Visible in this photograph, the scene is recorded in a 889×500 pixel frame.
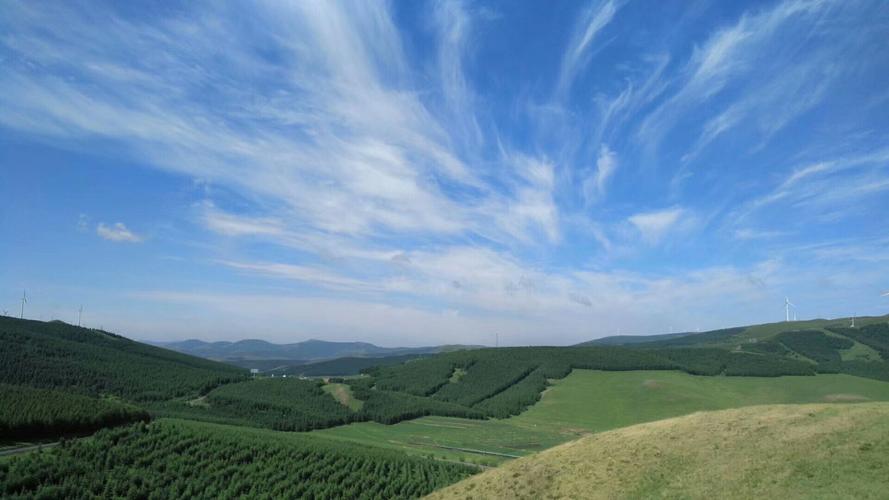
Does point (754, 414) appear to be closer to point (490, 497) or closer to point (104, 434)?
point (490, 497)

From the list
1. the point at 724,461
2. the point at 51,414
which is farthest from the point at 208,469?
the point at 724,461

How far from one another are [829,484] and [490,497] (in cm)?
2817

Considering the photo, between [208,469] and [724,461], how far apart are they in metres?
101

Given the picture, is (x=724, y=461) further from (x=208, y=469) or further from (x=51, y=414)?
(x=51, y=414)

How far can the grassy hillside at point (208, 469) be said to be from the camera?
305ft

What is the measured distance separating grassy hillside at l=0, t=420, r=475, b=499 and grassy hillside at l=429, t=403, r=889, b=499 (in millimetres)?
52451

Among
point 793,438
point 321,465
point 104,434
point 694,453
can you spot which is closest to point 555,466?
point 694,453

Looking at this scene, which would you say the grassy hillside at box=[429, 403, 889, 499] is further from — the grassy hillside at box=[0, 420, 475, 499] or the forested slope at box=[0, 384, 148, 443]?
the forested slope at box=[0, 384, 148, 443]

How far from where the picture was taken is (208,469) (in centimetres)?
10856

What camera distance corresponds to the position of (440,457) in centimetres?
14100

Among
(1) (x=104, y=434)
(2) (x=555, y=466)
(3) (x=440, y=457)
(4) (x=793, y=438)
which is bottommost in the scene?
(3) (x=440, y=457)

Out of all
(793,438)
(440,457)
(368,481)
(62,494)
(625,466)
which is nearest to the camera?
(793,438)

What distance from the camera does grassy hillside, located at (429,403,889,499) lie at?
37281 mm

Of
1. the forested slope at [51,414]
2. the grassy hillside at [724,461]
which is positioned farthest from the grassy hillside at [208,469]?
the grassy hillside at [724,461]
